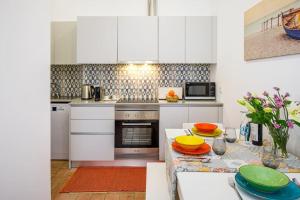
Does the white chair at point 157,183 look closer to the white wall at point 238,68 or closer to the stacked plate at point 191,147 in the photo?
the stacked plate at point 191,147

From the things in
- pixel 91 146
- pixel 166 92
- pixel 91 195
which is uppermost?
pixel 166 92

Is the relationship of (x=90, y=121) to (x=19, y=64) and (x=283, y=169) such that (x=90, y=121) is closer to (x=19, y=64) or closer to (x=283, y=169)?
(x=19, y=64)

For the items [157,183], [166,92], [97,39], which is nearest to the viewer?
[157,183]

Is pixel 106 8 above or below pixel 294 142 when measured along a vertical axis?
above

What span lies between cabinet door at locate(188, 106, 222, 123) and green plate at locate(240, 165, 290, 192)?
2.10 meters

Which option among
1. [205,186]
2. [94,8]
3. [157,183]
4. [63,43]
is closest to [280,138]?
[205,186]

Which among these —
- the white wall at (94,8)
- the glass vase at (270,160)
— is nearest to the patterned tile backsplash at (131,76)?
the white wall at (94,8)

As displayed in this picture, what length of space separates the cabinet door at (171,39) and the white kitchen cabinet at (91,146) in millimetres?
1348

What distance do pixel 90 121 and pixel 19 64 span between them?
1.60m

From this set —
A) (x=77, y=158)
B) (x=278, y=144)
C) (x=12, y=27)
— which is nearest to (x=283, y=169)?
(x=278, y=144)

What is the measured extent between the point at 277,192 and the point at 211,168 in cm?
30

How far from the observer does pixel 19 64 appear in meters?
1.56

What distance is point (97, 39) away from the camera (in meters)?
3.23

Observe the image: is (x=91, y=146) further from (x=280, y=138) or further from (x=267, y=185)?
(x=267, y=185)
